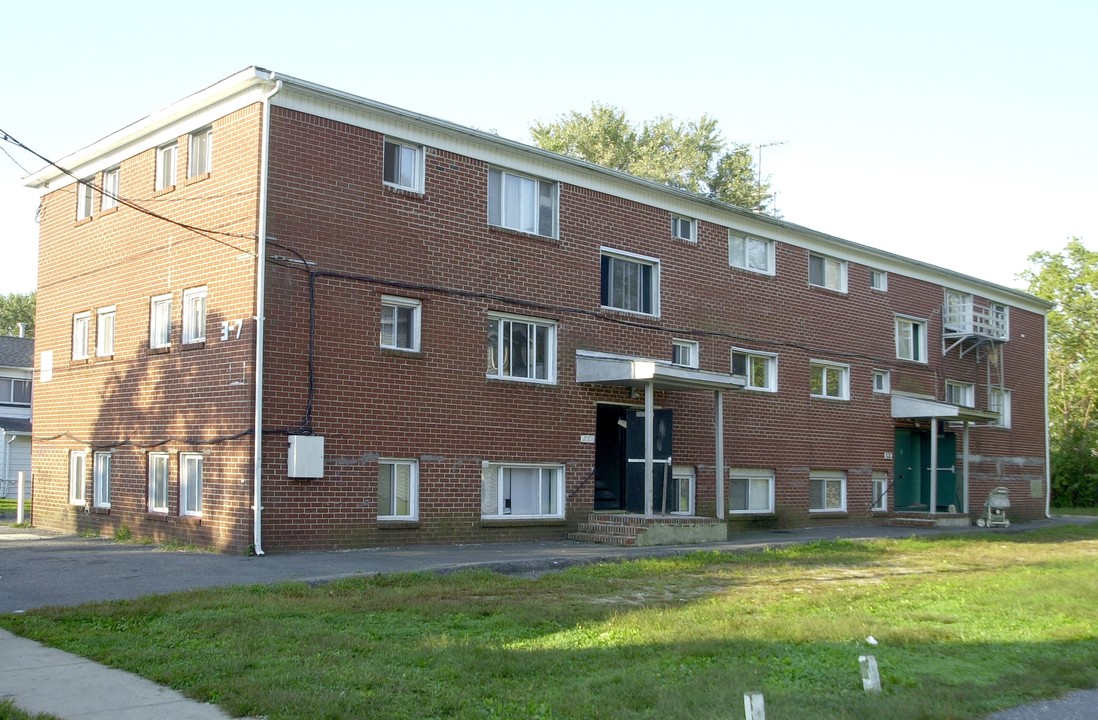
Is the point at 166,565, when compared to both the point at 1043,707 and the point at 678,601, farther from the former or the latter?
the point at 1043,707

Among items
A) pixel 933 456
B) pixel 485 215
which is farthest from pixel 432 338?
pixel 933 456

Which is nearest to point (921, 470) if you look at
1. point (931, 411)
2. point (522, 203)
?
point (931, 411)

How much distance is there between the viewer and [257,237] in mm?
17203

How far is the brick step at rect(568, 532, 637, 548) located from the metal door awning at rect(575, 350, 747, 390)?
295cm

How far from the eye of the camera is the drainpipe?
1681 centimetres

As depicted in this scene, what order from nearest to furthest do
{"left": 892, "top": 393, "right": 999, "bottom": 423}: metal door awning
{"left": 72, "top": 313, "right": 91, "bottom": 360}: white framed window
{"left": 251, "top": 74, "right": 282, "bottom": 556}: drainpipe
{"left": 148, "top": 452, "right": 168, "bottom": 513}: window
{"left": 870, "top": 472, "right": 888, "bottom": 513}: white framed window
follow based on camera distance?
{"left": 251, "top": 74, "right": 282, "bottom": 556}: drainpipe < {"left": 148, "top": 452, "right": 168, "bottom": 513}: window < {"left": 72, "top": 313, "right": 91, "bottom": 360}: white framed window < {"left": 892, "top": 393, "right": 999, "bottom": 423}: metal door awning < {"left": 870, "top": 472, "right": 888, "bottom": 513}: white framed window

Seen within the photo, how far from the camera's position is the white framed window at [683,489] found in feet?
78.8

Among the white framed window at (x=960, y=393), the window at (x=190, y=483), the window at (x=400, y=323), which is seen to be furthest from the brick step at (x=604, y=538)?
the white framed window at (x=960, y=393)

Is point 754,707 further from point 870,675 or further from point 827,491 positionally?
point 827,491

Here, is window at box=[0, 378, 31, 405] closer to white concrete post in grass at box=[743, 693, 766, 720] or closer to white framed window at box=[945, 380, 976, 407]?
white framed window at box=[945, 380, 976, 407]

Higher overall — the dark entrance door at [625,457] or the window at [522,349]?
the window at [522,349]

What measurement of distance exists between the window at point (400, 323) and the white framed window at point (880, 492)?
15.8 m

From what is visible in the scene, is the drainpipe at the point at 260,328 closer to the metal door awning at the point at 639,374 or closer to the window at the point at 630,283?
the metal door awning at the point at 639,374

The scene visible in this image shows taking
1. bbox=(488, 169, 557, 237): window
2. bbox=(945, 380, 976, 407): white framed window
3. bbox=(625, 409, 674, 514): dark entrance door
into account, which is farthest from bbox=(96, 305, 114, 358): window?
bbox=(945, 380, 976, 407): white framed window
